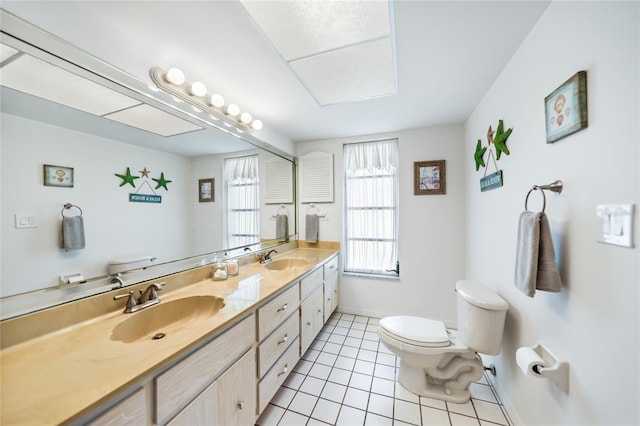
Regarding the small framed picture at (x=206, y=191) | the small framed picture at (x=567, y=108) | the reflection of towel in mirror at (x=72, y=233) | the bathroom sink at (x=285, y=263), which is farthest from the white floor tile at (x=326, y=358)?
the small framed picture at (x=567, y=108)

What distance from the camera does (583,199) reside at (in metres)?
0.82

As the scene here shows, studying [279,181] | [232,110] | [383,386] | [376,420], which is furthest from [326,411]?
[232,110]

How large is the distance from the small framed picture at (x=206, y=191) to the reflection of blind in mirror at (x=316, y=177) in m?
1.31

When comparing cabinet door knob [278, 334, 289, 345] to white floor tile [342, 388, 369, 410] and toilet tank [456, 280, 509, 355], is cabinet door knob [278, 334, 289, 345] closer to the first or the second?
white floor tile [342, 388, 369, 410]

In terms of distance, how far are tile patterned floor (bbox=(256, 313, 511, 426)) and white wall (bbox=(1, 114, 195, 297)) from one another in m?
1.27

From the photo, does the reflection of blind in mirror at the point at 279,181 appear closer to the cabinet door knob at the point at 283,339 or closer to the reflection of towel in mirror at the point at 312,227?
the reflection of towel in mirror at the point at 312,227

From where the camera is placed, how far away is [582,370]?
32.5 inches

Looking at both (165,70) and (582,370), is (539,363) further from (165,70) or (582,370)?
(165,70)

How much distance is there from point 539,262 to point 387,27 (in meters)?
1.27

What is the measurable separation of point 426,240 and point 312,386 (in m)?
1.77

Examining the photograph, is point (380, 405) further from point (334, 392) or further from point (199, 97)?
point (199, 97)

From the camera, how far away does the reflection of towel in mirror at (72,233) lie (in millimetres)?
921

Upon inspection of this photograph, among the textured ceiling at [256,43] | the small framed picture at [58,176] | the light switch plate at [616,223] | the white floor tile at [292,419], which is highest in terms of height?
the textured ceiling at [256,43]

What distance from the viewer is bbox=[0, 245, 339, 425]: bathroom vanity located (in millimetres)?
586
